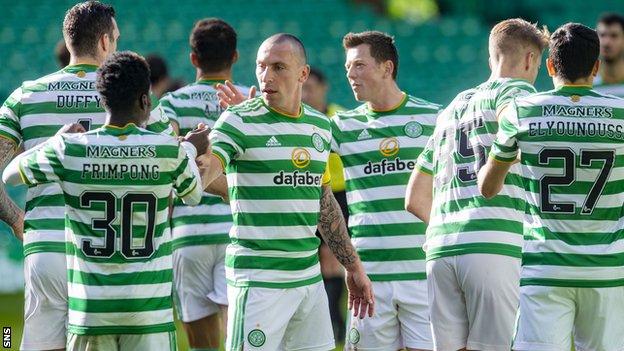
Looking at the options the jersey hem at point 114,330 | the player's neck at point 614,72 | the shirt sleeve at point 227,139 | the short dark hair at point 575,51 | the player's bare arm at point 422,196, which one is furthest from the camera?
the player's neck at point 614,72

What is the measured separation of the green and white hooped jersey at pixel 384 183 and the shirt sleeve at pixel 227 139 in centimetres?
142

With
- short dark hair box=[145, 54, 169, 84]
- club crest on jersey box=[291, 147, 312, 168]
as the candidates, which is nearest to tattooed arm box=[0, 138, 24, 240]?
club crest on jersey box=[291, 147, 312, 168]

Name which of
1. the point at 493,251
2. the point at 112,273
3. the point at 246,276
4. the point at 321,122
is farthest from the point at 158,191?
the point at 493,251

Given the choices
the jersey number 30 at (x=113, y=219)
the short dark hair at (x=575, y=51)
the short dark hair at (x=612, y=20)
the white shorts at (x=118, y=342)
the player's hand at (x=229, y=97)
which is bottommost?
the white shorts at (x=118, y=342)

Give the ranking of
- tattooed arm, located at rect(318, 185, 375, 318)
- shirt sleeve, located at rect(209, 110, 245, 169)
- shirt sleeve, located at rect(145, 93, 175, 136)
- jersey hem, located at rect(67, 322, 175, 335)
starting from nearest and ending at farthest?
jersey hem, located at rect(67, 322, 175, 335), shirt sleeve, located at rect(209, 110, 245, 169), shirt sleeve, located at rect(145, 93, 175, 136), tattooed arm, located at rect(318, 185, 375, 318)

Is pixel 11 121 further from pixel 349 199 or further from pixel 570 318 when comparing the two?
pixel 570 318

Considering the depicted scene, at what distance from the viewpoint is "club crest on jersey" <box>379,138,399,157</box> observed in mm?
8320

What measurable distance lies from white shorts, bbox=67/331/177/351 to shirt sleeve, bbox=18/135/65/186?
82cm

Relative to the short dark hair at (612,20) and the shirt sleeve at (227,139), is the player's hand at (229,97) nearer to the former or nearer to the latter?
the shirt sleeve at (227,139)

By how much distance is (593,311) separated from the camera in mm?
6531

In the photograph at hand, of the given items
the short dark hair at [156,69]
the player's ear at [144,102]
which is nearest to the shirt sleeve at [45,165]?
the player's ear at [144,102]

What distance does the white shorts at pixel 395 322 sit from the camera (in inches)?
321

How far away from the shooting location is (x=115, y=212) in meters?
6.05

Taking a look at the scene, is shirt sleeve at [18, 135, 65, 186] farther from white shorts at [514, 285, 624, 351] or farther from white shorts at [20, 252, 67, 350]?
white shorts at [514, 285, 624, 351]
